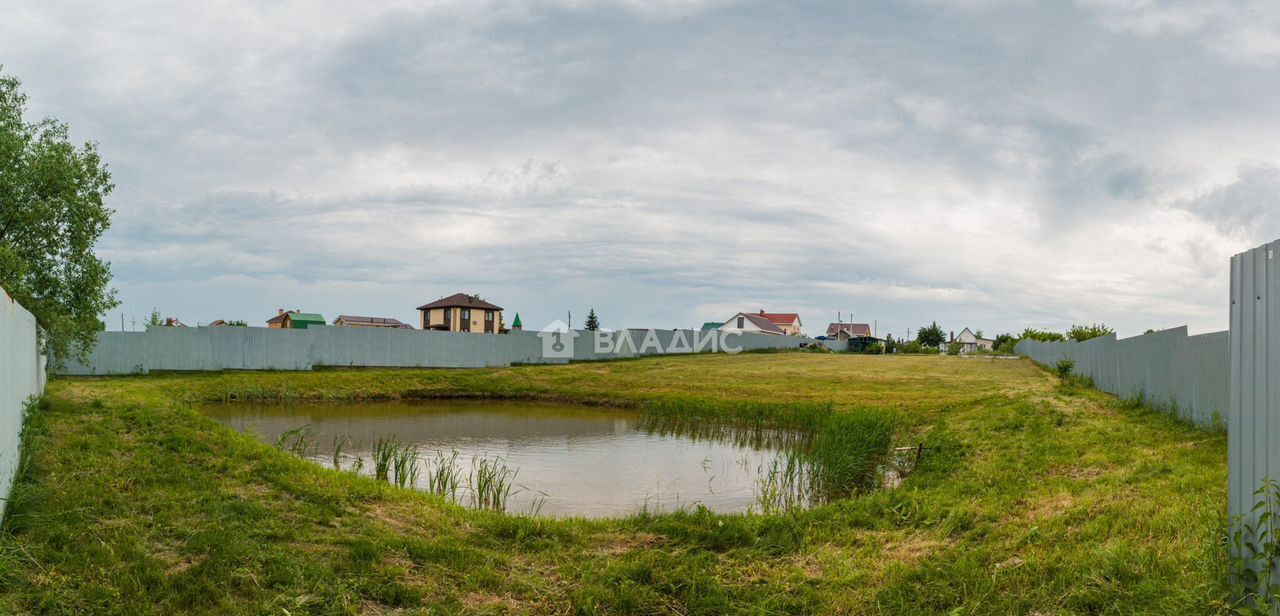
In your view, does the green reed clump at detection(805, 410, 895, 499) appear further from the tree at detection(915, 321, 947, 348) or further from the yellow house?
the tree at detection(915, 321, 947, 348)

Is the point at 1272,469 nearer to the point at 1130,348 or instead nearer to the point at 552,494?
the point at 552,494

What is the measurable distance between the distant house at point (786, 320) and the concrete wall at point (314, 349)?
169 feet

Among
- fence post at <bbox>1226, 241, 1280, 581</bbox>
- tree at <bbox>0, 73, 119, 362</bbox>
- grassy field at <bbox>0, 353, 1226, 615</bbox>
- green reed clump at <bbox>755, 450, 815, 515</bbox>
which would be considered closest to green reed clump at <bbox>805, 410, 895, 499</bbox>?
green reed clump at <bbox>755, 450, 815, 515</bbox>

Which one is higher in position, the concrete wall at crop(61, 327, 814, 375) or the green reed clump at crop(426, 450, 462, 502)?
the concrete wall at crop(61, 327, 814, 375)

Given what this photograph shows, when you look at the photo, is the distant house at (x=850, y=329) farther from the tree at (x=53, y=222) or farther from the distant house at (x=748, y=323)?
the tree at (x=53, y=222)

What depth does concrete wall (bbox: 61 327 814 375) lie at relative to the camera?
28.7 metres

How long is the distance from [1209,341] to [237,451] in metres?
12.0

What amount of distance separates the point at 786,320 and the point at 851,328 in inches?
409

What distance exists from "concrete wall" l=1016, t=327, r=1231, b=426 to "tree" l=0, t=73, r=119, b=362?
1602 centimetres

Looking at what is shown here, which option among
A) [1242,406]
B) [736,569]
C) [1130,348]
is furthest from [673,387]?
[1242,406]

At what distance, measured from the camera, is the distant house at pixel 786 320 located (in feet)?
306

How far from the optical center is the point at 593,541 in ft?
23.1

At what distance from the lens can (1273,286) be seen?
432 cm

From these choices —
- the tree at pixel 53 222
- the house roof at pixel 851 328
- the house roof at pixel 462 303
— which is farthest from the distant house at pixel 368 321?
the tree at pixel 53 222
